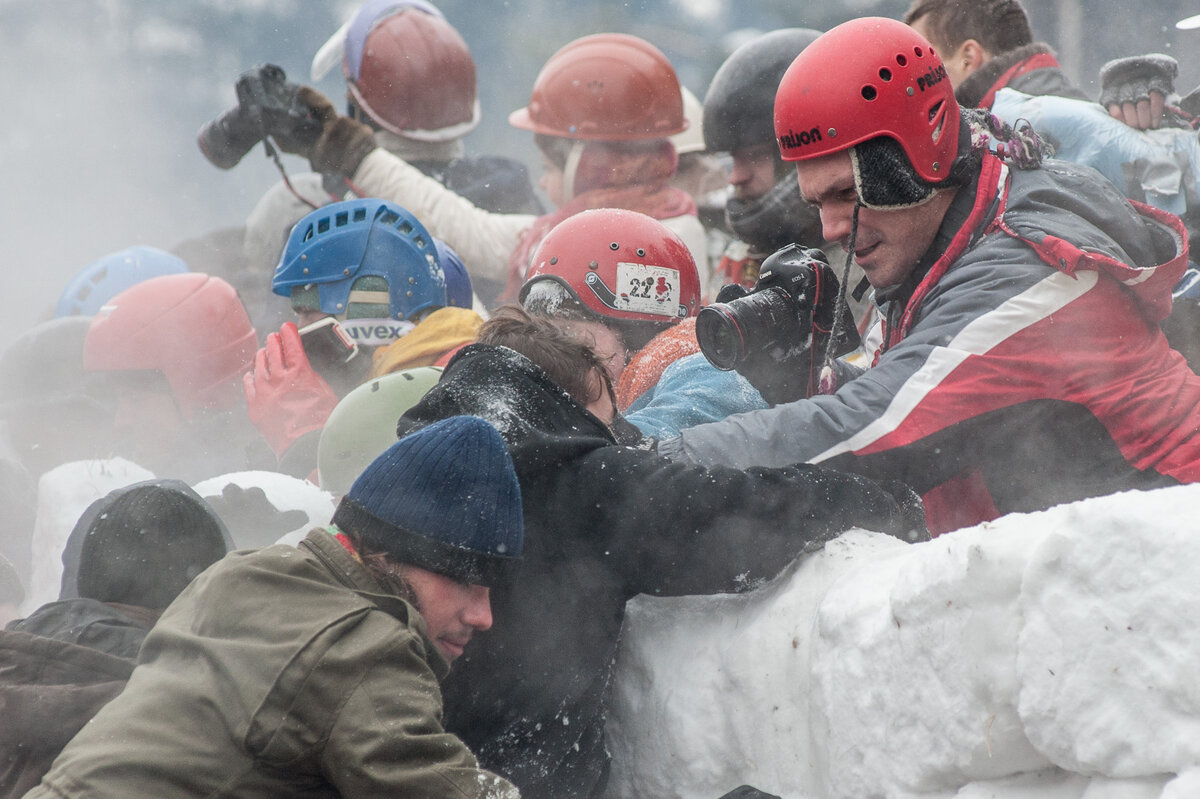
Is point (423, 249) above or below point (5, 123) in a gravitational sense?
below

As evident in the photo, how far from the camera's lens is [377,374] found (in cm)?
430

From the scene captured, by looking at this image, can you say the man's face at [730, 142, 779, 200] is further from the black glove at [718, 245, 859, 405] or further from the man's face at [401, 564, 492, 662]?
the man's face at [401, 564, 492, 662]

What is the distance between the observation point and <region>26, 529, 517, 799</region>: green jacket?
161 centimetres

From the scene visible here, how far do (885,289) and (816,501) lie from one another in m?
0.90

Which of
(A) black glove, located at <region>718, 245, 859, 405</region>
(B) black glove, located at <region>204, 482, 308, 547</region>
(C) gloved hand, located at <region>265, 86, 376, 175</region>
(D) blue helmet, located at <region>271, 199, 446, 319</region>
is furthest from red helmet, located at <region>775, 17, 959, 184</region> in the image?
(C) gloved hand, located at <region>265, 86, 376, 175</region>

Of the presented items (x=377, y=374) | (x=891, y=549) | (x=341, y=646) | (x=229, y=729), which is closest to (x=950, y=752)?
(x=891, y=549)

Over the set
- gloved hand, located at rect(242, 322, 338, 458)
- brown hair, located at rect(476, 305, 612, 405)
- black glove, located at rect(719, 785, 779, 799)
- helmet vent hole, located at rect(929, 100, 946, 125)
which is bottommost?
black glove, located at rect(719, 785, 779, 799)

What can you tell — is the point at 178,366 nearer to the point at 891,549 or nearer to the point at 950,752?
the point at 891,549

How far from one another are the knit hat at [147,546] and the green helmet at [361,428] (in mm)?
710

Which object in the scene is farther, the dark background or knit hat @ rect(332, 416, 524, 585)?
the dark background

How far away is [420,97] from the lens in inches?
240

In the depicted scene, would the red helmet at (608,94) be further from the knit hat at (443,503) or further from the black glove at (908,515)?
the knit hat at (443,503)

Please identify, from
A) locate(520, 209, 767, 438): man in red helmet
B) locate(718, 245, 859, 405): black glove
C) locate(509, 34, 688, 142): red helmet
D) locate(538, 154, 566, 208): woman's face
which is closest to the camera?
locate(718, 245, 859, 405): black glove

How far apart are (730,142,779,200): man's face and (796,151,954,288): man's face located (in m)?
1.61
